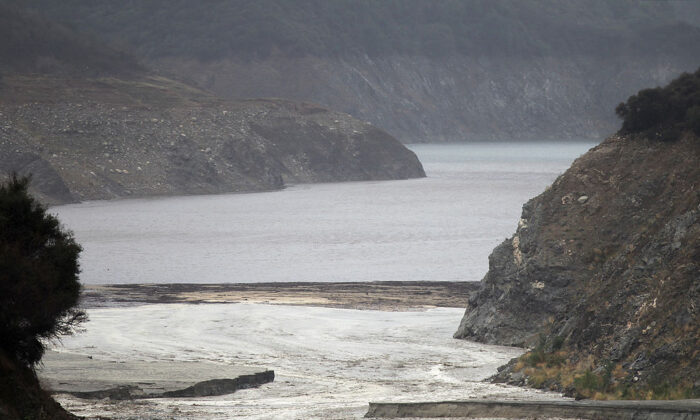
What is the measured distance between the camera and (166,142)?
11450 cm

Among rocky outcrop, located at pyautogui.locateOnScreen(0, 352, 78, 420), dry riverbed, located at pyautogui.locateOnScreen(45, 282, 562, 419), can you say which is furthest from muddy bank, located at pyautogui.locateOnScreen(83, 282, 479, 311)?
rocky outcrop, located at pyautogui.locateOnScreen(0, 352, 78, 420)

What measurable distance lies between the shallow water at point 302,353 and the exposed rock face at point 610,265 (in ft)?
5.27

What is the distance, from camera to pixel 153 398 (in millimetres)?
20656

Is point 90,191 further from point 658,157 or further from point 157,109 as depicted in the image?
point 658,157

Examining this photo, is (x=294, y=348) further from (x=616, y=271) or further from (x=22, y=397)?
(x=22, y=397)

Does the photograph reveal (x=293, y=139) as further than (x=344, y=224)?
Yes

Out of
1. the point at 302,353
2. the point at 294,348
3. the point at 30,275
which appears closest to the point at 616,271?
the point at 302,353

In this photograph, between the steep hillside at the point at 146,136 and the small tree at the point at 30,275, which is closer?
the small tree at the point at 30,275

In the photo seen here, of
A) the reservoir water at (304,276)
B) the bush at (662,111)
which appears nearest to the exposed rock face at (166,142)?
the reservoir water at (304,276)

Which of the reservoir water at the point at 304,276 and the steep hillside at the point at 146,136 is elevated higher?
the steep hillside at the point at 146,136

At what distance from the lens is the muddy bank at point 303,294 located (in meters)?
41.7

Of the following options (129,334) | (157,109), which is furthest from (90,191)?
(129,334)

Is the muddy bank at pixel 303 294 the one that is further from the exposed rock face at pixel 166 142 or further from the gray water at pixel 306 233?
the exposed rock face at pixel 166 142

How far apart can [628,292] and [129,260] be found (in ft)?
128
